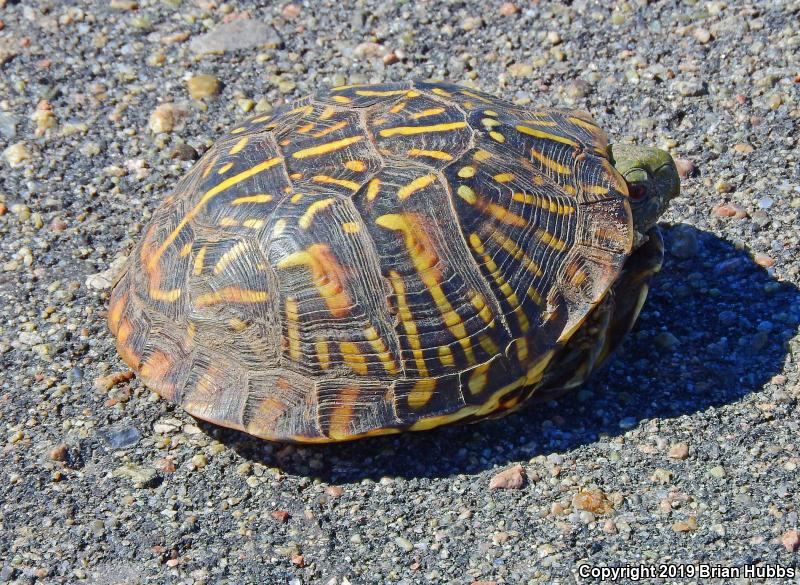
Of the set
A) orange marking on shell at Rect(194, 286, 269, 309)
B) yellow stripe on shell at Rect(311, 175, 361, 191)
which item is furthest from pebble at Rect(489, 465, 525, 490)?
yellow stripe on shell at Rect(311, 175, 361, 191)

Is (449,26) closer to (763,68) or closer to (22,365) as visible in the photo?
(763,68)

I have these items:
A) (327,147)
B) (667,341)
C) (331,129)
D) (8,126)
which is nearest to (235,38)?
(8,126)

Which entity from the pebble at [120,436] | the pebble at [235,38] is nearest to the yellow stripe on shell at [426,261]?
the pebble at [120,436]

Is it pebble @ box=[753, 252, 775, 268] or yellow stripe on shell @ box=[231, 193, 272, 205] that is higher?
yellow stripe on shell @ box=[231, 193, 272, 205]

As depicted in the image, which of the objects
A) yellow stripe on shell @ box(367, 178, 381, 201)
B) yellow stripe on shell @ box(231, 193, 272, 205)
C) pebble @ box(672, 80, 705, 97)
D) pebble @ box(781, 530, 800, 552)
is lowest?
pebble @ box(781, 530, 800, 552)

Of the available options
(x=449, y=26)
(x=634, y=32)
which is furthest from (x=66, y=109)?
(x=634, y=32)

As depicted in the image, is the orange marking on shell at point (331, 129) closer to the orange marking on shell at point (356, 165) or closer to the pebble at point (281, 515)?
the orange marking on shell at point (356, 165)

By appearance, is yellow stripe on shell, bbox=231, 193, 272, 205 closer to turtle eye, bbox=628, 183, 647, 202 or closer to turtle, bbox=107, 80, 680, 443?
turtle, bbox=107, 80, 680, 443
